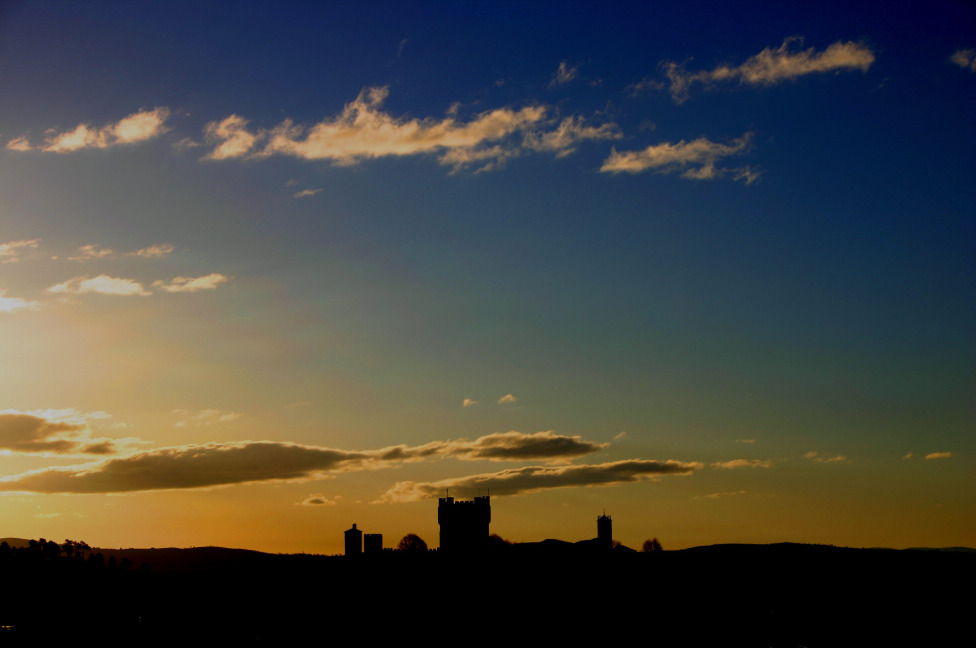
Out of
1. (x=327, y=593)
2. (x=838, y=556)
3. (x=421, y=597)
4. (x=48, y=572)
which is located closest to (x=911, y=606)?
(x=838, y=556)

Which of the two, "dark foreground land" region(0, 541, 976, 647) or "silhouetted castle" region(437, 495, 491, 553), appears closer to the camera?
"dark foreground land" region(0, 541, 976, 647)

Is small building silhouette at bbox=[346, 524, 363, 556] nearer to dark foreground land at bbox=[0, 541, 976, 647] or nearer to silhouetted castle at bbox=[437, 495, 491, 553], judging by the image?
dark foreground land at bbox=[0, 541, 976, 647]

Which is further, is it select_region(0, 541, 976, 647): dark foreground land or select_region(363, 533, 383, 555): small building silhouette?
select_region(363, 533, 383, 555): small building silhouette

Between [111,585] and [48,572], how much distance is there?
20.0 metres

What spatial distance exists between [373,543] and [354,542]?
3684 millimetres

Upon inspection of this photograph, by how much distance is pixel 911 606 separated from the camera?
10588 cm

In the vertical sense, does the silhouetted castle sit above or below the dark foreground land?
above

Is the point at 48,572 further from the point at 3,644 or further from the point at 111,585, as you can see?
the point at 3,644

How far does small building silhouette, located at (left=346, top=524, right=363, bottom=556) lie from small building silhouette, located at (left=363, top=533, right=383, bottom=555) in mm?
1750

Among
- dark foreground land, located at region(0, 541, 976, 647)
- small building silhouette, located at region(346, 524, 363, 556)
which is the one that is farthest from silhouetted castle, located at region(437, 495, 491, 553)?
small building silhouette, located at region(346, 524, 363, 556)

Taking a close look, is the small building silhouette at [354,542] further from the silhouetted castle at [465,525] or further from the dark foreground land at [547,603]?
the silhouetted castle at [465,525]

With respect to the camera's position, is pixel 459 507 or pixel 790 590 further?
pixel 459 507

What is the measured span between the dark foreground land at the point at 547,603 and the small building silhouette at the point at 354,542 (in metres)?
2.34

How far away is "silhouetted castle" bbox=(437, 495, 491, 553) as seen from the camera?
12588 centimetres
